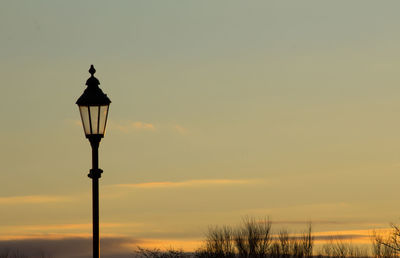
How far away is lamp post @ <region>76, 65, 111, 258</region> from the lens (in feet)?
64.1

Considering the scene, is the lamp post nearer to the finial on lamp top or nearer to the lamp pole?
the lamp pole

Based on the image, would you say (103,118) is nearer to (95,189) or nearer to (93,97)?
(93,97)

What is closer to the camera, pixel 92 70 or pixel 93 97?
pixel 93 97

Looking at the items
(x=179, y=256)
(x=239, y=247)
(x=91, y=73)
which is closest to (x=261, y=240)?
(x=239, y=247)

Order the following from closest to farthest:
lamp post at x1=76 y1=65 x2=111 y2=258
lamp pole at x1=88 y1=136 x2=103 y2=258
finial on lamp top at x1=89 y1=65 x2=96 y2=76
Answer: lamp pole at x1=88 y1=136 x2=103 y2=258, lamp post at x1=76 y1=65 x2=111 y2=258, finial on lamp top at x1=89 y1=65 x2=96 y2=76

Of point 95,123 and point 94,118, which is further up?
point 94,118

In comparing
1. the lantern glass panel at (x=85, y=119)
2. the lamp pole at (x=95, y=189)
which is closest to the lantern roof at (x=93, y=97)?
the lantern glass panel at (x=85, y=119)

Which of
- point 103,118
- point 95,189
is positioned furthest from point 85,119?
point 95,189

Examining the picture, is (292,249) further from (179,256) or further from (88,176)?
(88,176)

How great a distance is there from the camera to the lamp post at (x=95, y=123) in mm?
19531

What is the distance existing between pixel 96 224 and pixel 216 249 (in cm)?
7694

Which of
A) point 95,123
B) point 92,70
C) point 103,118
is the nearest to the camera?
point 95,123

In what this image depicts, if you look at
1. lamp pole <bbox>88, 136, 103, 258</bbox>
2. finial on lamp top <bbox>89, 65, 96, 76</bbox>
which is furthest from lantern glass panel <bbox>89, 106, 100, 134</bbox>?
finial on lamp top <bbox>89, 65, 96, 76</bbox>

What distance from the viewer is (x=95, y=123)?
19594 millimetres
